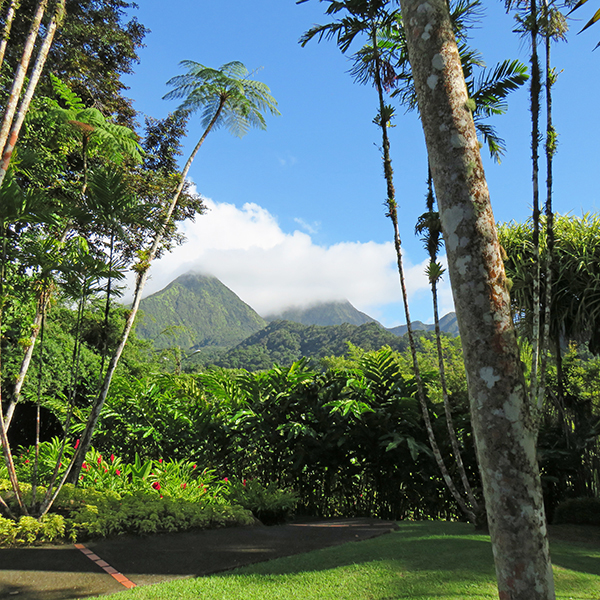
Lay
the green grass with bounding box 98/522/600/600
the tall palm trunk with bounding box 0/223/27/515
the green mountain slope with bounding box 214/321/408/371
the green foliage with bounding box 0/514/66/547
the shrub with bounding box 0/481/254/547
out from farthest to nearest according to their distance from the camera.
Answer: the green mountain slope with bounding box 214/321/408/371 < the tall palm trunk with bounding box 0/223/27/515 < the shrub with bounding box 0/481/254/547 < the green foliage with bounding box 0/514/66/547 < the green grass with bounding box 98/522/600/600

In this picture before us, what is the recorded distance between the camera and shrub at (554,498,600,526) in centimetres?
474

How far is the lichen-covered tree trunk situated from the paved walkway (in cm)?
250

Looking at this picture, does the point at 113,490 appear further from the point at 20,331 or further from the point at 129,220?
the point at 20,331

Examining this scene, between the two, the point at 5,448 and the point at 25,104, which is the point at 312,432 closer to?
the point at 5,448

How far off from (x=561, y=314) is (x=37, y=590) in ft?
22.3

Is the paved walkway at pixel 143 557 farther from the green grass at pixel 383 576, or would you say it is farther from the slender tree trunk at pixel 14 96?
the slender tree trunk at pixel 14 96

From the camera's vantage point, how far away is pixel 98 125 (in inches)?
212

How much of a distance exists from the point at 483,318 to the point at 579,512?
A: 4777 millimetres

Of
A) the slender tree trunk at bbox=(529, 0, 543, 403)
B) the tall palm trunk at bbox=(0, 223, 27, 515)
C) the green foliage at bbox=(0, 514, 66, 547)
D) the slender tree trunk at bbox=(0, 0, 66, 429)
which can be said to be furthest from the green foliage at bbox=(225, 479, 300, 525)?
the slender tree trunk at bbox=(529, 0, 543, 403)

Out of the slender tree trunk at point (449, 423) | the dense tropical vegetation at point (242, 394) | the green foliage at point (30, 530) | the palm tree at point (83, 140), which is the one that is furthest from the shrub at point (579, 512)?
the palm tree at point (83, 140)

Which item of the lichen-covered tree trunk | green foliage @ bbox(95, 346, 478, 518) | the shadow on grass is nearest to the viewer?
the lichen-covered tree trunk

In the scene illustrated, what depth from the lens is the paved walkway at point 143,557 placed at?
2816 millimetres

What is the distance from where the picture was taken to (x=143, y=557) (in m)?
3.38

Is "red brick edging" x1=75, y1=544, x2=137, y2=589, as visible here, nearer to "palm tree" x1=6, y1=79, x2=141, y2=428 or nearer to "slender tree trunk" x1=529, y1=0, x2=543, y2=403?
"palm tree" x1=6, y1=79, x2=141, y2=428
